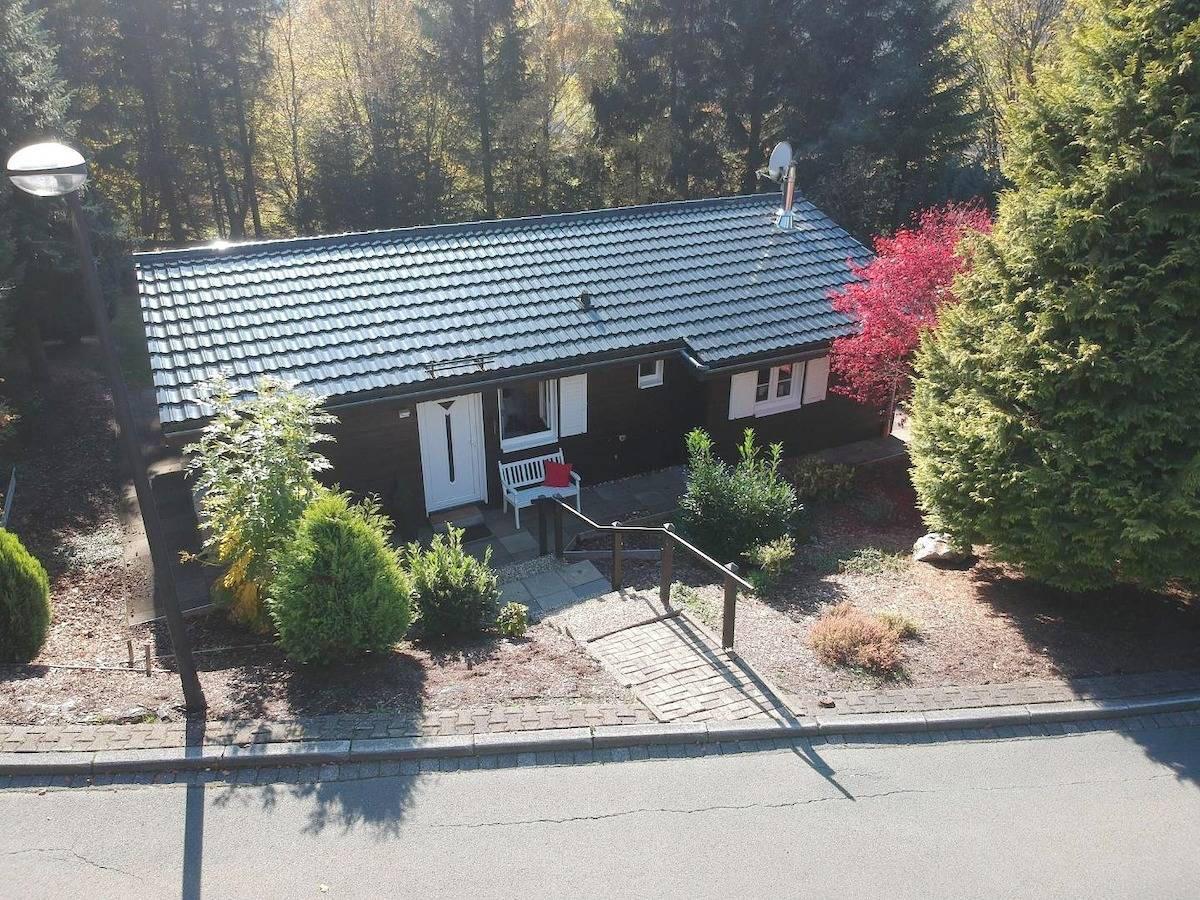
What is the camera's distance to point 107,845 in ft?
22.0

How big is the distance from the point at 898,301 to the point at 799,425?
311 centimetres

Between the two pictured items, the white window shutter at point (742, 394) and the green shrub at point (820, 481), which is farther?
the white window shutter at point (742, 394)

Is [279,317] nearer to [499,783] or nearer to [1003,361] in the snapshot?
[499,783]

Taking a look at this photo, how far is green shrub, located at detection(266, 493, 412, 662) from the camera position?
837cm

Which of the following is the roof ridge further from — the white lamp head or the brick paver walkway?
the brick paver walkway

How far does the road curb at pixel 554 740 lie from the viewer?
745cm

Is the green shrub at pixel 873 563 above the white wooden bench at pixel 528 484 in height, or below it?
below

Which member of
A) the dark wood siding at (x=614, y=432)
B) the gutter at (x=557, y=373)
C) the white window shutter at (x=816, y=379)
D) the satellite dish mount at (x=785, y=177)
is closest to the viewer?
the gutter at (x=557, y=373)

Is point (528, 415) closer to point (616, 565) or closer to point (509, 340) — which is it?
point (509, 340)

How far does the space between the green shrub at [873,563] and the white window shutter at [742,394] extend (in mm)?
3652

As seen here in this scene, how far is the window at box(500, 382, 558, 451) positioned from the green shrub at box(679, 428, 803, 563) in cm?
272

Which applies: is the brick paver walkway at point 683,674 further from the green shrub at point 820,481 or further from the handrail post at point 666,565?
the green shrub at point 820,481

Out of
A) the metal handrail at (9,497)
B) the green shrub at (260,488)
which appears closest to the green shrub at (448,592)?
the green shrub at (260,488)

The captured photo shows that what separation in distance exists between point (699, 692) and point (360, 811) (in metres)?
3.41
